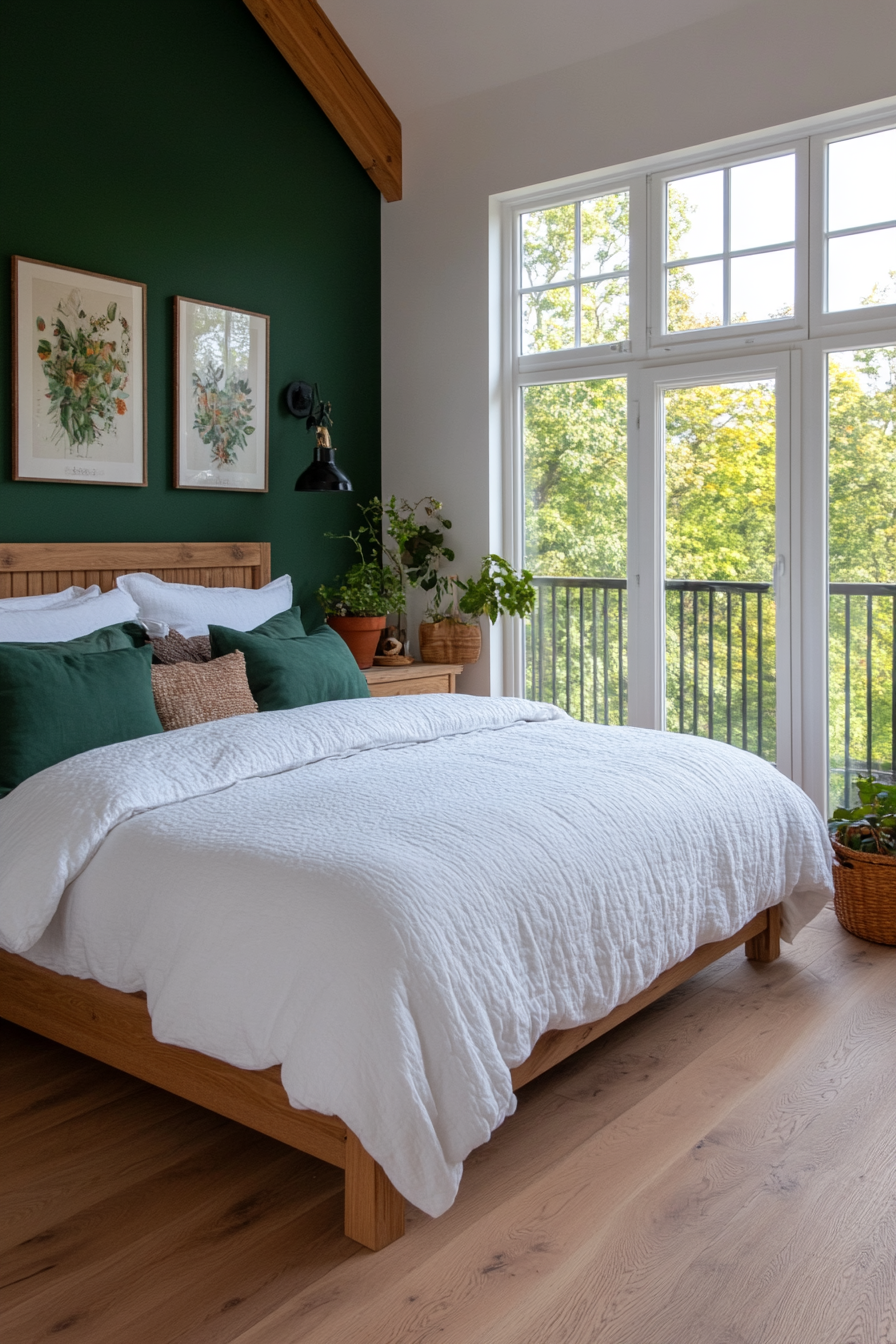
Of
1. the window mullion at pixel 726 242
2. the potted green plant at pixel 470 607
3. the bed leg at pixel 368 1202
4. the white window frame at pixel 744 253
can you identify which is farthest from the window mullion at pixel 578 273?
the bed leg at pixel 368 1202

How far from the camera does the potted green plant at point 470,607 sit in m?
4.54

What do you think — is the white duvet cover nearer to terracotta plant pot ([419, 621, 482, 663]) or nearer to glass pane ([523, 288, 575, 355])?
terracotta plant pot ([419, 621, 482, 663])

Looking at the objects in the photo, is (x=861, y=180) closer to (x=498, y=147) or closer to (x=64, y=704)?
(x=498, y=147)

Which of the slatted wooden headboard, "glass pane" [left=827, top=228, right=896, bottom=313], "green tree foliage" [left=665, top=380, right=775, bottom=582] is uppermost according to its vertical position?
"glass pane" [left=827, top=228, right=896, bottom=313]

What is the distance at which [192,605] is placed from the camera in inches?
143

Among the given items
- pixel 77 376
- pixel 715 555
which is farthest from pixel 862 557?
pixel 77 376

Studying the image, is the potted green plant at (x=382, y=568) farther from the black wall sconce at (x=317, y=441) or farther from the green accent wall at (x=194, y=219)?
the black wall sconce at (x=317, y=441)

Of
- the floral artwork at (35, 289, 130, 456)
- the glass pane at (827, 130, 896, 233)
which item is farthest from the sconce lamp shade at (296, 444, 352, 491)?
the glass pane at (827, 130, 896, 233)

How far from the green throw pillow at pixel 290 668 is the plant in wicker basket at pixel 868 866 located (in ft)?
5.17

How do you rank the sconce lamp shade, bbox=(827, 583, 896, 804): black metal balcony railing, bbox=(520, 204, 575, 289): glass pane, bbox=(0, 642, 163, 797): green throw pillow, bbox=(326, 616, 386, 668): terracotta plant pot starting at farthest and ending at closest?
bbox=(520, 204, 575, 289): glass pane < bbox=(326, 616, 386, 668): terracotta plant pot < the sconce lamp shade < bbox=(827, 583, 896, 804): black metal balcony railing < bbox=(0, 642, 163, 797): green throw pillow

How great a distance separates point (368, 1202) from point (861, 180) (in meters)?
3.60

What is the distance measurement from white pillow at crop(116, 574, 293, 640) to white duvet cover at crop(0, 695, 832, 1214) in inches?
33.8

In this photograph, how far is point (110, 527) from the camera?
3842 mm

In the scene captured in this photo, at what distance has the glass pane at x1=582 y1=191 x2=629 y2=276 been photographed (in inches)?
172
